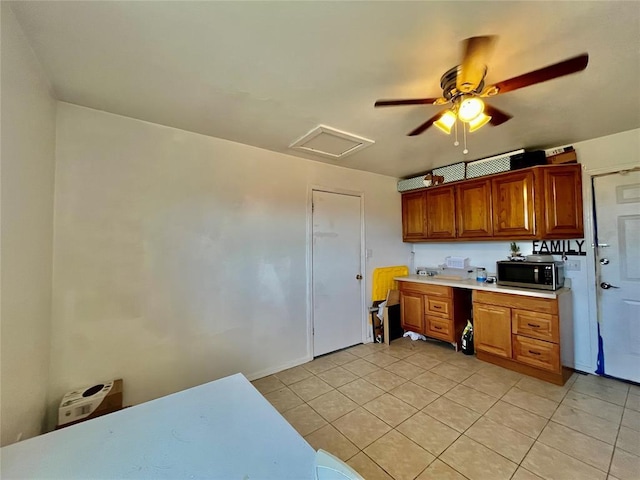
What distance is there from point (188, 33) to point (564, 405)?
3749 millimetres

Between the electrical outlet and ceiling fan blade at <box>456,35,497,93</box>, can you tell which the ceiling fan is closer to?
ceiling fan blade at <box>456,35,497,93</box>

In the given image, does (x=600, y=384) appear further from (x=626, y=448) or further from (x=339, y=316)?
(x=339, y=316)

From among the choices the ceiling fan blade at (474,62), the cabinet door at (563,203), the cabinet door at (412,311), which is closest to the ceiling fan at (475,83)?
the ceiling fan blade at (474,62)

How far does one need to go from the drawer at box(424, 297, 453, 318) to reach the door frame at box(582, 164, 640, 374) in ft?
4.32

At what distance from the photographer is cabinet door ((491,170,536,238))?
2.81m

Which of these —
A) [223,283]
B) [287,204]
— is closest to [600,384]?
[287,204]

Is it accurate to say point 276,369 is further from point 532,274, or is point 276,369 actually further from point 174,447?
point 532,274

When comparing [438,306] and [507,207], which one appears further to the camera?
[438,306]

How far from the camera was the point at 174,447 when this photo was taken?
928 mm

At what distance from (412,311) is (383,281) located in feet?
1.89

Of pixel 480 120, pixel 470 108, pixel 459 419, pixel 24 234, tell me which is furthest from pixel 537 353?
pixel 24 234

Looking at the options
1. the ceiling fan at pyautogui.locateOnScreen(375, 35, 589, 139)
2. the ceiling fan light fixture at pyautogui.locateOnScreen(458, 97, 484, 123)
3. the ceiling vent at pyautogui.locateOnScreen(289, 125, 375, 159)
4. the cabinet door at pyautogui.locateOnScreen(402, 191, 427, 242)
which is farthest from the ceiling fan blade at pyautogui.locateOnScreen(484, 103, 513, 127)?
the cabinet door at pyautogui.locateOnScreen(402, 191, 427, 242)

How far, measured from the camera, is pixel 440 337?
11.1 ft

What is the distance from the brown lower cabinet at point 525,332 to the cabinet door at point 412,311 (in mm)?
681
